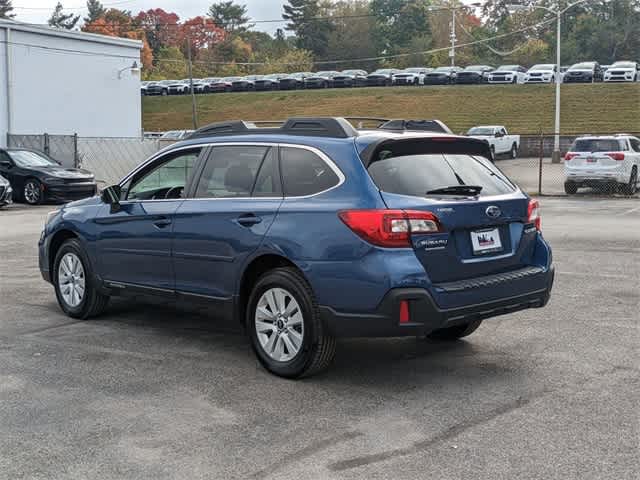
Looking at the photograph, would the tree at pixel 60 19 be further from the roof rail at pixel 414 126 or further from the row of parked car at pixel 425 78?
the roof rail at pixel 414 126

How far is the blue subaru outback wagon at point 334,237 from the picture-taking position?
17.8 ft

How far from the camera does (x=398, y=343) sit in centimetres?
697

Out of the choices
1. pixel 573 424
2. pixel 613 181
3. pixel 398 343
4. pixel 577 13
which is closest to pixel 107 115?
pixel 613 181

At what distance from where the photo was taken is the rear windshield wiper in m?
5.72

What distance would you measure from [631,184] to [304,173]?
1988 cm

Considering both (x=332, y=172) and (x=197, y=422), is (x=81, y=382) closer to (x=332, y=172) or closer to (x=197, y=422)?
(x=197, y=422)

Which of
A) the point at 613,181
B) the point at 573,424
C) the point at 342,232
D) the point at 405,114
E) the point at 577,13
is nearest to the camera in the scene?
the point at 573,424

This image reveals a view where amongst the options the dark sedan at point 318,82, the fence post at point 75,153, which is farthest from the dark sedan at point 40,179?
the dark sedan at point 318,82

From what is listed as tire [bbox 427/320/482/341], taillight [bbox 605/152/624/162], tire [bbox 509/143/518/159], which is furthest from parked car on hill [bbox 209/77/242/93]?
tire [bbox 427/320/482/341]

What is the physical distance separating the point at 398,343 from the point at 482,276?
4.60 ft

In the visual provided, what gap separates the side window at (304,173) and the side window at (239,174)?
0.09 meters

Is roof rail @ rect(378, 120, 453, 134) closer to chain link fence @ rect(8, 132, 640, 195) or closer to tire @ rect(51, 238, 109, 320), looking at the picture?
tire @ rect(51, 238, 109, 320)

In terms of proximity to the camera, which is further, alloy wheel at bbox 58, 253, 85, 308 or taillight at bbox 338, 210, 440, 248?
alloy wheel at bbox 58, 253, 85, 308

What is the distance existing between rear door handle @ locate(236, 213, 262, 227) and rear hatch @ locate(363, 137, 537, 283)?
0.92 m
